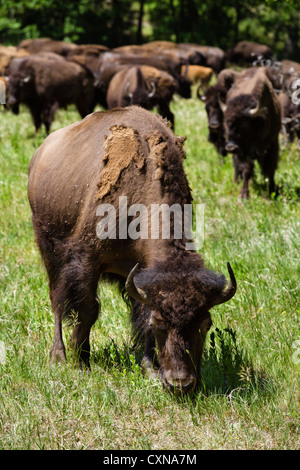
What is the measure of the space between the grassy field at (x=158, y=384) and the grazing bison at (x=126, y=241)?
0.25 m

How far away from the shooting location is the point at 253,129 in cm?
981

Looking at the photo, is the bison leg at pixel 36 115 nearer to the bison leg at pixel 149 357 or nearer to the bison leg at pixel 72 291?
the bison leg at pixel 72 291

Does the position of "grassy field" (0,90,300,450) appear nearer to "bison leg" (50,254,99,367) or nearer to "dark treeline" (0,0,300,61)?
"bison leg" (50,254,99,367)

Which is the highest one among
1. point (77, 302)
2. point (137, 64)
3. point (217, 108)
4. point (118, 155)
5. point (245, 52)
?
point (118, 155)

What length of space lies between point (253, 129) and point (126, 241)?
19.7ft

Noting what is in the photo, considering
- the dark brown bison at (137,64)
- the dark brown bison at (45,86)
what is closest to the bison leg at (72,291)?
the dark brown bison at (45,86)

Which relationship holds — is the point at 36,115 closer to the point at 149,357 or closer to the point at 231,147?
the point at 231,147

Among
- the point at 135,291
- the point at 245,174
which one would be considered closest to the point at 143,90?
the point at 245,174

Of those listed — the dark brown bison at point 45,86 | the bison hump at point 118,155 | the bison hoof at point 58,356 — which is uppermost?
the bison hump at point 118,155

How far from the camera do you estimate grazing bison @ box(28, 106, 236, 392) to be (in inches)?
153

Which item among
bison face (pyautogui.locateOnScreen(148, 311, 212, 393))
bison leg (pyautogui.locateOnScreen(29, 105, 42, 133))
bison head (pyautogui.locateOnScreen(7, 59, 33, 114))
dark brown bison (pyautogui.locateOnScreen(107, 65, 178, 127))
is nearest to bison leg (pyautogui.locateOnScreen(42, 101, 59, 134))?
bison leg (pyautogui.locateOnScreen(29, 105, 42, 133))

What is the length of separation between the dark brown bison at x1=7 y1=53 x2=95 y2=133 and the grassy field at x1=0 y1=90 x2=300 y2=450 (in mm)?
8660

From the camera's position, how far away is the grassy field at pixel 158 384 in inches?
149

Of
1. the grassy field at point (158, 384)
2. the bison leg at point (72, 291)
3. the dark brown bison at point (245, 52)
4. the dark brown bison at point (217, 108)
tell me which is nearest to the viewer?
the grassy field at point (158, 384)
